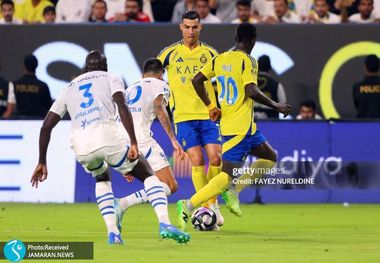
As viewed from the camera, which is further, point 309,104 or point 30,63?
point 309,104

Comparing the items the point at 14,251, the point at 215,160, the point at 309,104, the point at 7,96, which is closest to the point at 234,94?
the point at 215,160

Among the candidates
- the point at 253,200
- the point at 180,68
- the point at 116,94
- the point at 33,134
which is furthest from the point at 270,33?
the point at 116,94

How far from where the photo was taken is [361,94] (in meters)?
22.4

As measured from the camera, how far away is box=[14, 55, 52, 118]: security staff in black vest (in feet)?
72.6

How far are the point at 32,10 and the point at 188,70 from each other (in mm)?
7957

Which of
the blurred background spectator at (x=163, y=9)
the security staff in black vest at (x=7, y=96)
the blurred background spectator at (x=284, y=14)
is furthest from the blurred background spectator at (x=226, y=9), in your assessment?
the security staff in black vest at (x=7, y=96)

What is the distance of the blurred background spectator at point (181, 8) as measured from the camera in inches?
934

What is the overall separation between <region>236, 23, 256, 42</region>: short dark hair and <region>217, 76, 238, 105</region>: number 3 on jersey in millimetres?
505

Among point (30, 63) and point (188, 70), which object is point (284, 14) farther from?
point (188, 70)

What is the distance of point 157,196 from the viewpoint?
1323 cm

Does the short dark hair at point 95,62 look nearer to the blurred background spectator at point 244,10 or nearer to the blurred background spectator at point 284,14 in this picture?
the blurred background spectator at point 244,10

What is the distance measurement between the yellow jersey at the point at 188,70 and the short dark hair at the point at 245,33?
59.9 inches

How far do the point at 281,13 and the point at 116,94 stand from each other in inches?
426

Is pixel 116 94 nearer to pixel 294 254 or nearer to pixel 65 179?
pixel 294 254
